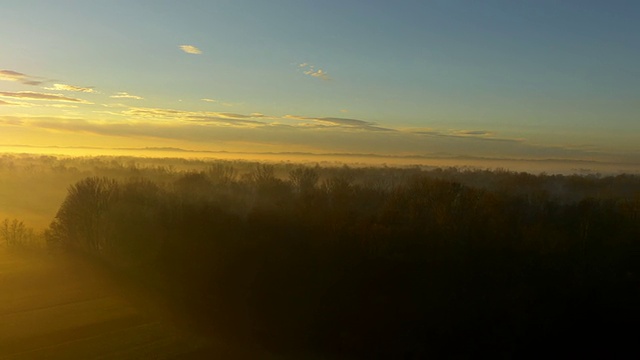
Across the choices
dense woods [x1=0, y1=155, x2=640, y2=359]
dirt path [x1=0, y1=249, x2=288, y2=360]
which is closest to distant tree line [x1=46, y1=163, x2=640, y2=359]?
dense woods [x1=0, y1=155, x2=640, y2=359]

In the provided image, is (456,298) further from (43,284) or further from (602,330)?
(43,284)

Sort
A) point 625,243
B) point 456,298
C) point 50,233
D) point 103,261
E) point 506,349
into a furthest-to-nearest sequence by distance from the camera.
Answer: point 50,233 → point 103,261 → point 625,243 → point 456,298 → point 506,349

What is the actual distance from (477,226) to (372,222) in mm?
4184

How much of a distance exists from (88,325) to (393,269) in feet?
33.1

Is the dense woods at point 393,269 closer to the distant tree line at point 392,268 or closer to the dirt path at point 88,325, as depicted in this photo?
the distant tree line at point 392,268

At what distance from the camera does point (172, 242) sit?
2547 centimetres

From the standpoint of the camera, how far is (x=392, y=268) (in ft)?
76.0

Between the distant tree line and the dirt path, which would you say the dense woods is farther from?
the dirt path

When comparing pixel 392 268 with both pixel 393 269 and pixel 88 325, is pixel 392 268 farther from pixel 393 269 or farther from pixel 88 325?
pixel 88 325

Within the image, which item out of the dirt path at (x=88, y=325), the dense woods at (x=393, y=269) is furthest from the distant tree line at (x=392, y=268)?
the dirt path at (x=88, y=325)

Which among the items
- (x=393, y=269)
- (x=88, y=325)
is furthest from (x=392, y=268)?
(x=88, y=325)

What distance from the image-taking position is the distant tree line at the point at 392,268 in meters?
20.3

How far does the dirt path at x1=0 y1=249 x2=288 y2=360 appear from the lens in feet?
54.3

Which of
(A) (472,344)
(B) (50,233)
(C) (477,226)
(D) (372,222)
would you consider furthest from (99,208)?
(A) (472,344)
